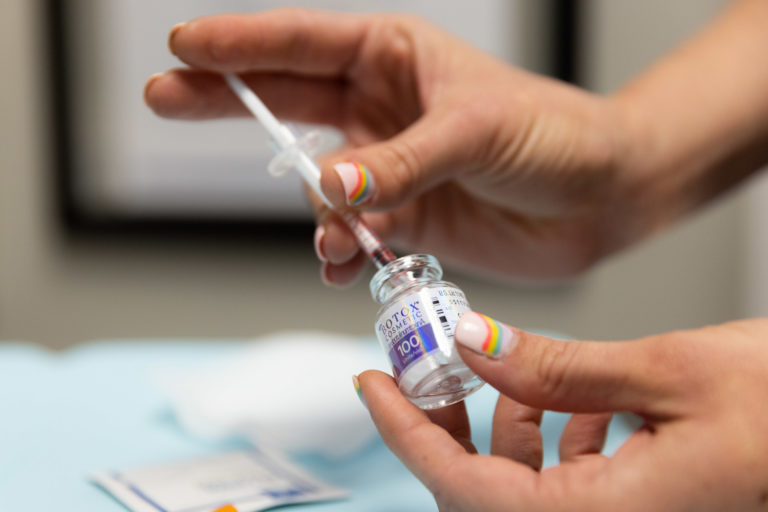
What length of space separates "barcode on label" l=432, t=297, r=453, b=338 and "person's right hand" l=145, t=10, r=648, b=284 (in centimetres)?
15

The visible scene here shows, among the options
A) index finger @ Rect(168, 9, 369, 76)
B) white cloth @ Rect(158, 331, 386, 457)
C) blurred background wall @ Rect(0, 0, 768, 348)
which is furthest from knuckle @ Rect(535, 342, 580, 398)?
blurred background wall @ Rect(0, 0, 768, 348)

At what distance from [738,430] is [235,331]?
1358mm

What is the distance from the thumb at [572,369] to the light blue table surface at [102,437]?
20 cm

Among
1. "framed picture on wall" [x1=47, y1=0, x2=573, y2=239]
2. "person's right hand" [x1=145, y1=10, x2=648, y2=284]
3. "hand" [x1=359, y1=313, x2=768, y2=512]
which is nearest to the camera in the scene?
"hand" [x1=359, y1=313, x2=768, y2=512]

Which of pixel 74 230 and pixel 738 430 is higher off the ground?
pixel 74 230

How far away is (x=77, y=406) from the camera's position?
2.66ft

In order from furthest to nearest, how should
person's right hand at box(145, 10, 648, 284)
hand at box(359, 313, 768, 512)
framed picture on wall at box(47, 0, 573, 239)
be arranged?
framed picture on wall at box(47, 0, 573, 239)
person's right hand at box(145, 10, 648, 284)
hand at box(359, 313, 768, 512)

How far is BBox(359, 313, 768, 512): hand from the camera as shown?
39 cm

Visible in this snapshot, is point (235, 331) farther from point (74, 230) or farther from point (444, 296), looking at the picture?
point (444, 296)

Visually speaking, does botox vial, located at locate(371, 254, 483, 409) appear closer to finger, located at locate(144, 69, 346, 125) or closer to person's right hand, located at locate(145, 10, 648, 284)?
person's right hand, located at locate(145, 10, 648, 284)

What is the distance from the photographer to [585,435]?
20.4 inches

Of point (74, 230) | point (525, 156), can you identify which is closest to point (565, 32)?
point (525, 156)

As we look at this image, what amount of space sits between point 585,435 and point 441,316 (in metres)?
0.15

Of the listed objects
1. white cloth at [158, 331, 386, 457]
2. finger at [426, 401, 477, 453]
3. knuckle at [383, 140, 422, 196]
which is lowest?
finger at [426, 401, 477, 453]
